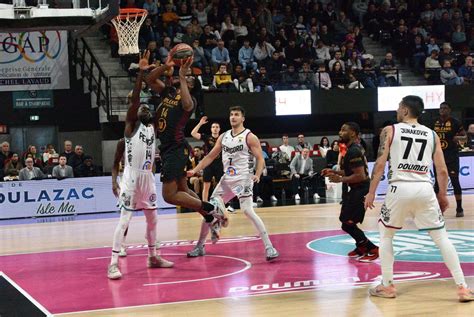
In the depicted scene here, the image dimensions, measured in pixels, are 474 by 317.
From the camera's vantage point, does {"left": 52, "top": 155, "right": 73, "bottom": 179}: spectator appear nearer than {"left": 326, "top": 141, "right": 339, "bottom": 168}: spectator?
Yes

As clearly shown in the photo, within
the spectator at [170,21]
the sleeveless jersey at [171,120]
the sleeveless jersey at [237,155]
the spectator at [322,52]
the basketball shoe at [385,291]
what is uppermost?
the spectator at [170,21]

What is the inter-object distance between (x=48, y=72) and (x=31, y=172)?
552 cm

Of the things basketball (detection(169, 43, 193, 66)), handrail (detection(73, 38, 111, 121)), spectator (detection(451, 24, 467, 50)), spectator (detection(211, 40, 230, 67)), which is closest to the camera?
basketball (detection(169, 43, 193, 66))

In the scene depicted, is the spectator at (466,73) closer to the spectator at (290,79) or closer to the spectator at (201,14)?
the spectator at (290,79)

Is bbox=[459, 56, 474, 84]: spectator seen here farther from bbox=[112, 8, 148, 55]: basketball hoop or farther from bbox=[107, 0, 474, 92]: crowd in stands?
bbox=[112, 8, 148, 55]: basketball hoop

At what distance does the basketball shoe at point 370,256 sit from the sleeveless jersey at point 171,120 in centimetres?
270

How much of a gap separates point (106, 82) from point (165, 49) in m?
1.98

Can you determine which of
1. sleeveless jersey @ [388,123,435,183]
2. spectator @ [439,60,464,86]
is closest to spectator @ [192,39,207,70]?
spectator @ [439,60,464,86]

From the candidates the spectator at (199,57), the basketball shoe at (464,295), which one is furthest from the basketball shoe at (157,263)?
the spectator at (199,57)

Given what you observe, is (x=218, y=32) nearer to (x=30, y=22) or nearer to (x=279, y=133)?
(x=279, y=133)

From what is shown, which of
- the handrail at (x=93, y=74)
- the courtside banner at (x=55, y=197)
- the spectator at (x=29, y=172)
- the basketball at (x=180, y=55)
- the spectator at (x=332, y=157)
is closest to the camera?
the basketball at (x=180, y=55)

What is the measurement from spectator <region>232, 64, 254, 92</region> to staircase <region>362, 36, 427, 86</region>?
543 cm

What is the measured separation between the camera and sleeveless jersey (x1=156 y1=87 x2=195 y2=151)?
9320mm

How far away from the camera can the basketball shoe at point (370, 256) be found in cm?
952
